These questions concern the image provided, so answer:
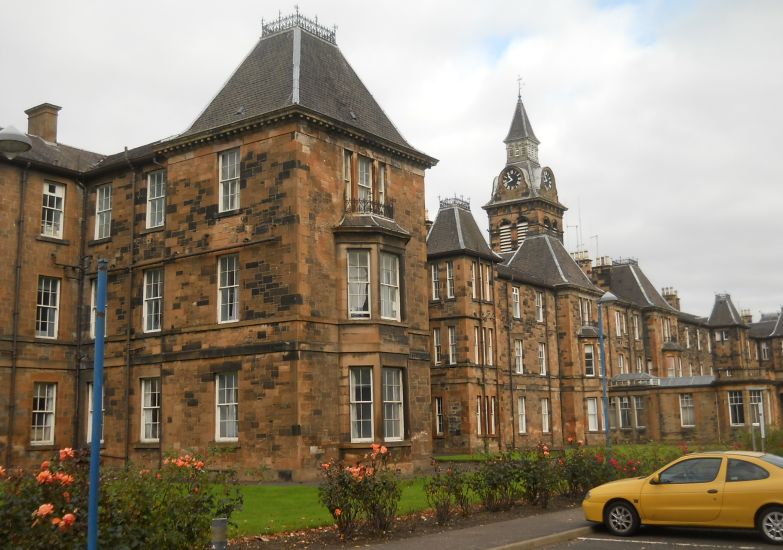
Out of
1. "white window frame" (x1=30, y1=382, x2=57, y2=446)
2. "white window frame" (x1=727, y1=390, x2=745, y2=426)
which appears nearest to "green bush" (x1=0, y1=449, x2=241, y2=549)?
"white window frame" (x1=30, y1=382, x2=57, y2=446)

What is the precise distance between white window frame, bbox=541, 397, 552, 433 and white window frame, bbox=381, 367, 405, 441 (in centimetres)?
2332

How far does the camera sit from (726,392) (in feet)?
163

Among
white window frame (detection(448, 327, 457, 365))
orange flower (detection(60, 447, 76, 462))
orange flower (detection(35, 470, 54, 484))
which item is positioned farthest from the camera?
white window frame (detection(448, 327, 457, 365))

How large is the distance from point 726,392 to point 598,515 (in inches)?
1511

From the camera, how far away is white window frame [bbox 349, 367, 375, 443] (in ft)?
85.1

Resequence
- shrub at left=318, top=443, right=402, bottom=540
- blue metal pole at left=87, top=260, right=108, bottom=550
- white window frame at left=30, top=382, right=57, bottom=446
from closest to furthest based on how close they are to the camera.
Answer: blue metal pole at left=87, top=260, right=108, bottom=550 → shrub at left=318, top=443, right=402, bottom=540 → white window frame at left=30, top=382, right=57, bottom=446

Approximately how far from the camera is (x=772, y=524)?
44.3ft

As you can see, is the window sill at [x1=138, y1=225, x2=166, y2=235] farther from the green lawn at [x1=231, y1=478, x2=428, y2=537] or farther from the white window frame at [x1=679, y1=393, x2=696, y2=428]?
the white window frame at [x1=679, y1=393, x2=696, y2=428]

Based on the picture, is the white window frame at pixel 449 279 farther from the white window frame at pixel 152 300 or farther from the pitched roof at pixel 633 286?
the pitched roof at pixel 633 286

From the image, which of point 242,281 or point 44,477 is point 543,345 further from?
point 44,477

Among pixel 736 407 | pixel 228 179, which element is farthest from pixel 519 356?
pixel 228 179

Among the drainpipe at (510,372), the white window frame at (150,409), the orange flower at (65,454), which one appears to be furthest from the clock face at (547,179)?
the orange flower at (65,454)

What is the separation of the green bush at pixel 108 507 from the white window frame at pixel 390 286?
52.2 ft

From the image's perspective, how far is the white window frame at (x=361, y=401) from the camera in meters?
25.9
